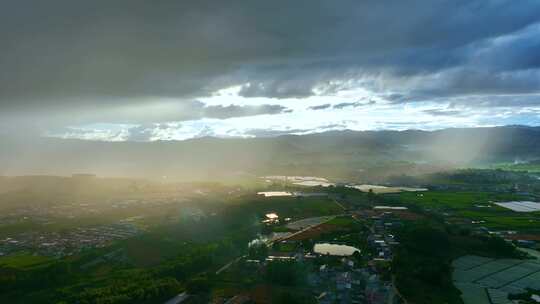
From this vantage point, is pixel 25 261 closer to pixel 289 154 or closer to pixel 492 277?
pixel 492 277

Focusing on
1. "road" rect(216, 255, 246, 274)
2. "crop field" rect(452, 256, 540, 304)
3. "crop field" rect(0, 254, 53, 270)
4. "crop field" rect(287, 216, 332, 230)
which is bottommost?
"crop field" rect(452, 256, 540, 304)

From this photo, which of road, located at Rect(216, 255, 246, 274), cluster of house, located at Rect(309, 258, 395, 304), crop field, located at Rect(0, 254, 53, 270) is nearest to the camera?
cluster of house, located at Rect(309, 258, 395, 304)

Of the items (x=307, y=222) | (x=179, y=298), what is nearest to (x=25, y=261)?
(x=179, y=298)

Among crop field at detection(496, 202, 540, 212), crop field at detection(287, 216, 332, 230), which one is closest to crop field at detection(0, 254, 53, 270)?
crop field at detection(287, 216, 332, 230)

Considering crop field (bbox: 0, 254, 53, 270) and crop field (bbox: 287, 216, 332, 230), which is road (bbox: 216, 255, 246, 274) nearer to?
crop field (bbox: 287, 216, 332, 230)

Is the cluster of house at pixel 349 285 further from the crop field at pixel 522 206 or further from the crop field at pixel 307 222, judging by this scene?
the crop field at pixel 522 206

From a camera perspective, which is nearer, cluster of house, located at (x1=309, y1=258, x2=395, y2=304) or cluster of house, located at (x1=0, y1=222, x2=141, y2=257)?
cluster of house, located at (x1=309, y1=258, x2=395, y2=304)
